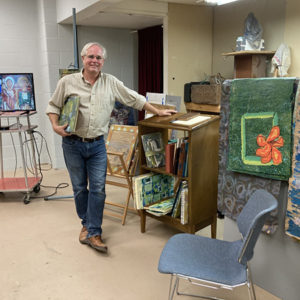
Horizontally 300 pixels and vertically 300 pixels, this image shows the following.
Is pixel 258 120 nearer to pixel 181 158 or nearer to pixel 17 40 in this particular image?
pixel 181 158

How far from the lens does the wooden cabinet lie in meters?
2.45

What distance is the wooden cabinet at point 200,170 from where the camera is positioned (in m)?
2.45

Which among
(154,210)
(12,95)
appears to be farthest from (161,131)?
(12,95)

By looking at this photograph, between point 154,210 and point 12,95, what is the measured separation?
2.02 m

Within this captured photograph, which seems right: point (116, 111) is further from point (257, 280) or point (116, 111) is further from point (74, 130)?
point (257, 280)

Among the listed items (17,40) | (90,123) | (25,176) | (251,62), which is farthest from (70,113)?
(17,40)

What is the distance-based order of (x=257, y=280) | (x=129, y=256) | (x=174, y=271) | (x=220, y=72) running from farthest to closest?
1. (x=220, y=72)
2. (x=129, y=256)
3. (x=257, y=280)
4. (x=174, y=271)

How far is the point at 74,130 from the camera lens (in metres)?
2.44

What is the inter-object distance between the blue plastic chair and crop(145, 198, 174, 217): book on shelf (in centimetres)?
82

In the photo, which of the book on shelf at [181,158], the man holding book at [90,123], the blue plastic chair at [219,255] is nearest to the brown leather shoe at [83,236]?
the man holding book at [90,123]

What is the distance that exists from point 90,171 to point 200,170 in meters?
0.87

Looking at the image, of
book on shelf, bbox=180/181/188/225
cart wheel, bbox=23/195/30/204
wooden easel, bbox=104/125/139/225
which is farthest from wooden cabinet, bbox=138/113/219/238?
cart wheel, bbox=23/195/30/204

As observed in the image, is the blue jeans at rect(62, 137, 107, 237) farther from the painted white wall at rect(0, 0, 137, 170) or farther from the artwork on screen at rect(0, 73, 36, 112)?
the painted white wall at rect(0, 0, 137, 170)

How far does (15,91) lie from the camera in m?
3.55
